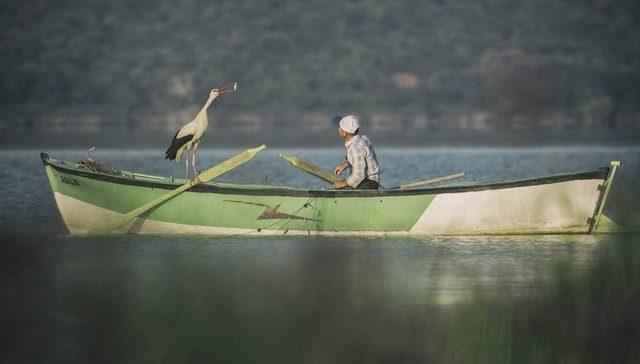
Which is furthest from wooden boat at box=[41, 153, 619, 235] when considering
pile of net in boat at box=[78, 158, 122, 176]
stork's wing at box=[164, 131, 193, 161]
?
stork's wing at box=[164, 131, 193, 161]

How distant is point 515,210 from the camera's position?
24.0 m

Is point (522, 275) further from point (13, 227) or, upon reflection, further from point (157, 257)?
point (13, 227)

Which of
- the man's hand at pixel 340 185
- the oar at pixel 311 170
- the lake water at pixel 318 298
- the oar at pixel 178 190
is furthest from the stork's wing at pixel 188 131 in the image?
the man's hand at pixel 340 185

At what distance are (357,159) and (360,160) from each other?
49 millimetres

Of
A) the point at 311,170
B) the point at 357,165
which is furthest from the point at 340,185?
the point at 311,170

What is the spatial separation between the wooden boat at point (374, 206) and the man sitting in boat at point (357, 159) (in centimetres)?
48

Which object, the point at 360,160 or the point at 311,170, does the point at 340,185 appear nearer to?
the point at 360,160

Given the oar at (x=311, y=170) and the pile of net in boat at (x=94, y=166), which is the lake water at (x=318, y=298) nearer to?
the oar at (x=311, y=170)

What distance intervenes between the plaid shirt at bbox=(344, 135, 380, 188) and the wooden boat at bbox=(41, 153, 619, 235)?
0.47 metres

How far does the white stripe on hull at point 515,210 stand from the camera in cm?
2383

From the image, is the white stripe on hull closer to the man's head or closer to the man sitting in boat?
the man sitting in boat

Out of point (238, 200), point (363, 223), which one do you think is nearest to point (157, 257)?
point (238, 200)

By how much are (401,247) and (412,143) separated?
65503mm

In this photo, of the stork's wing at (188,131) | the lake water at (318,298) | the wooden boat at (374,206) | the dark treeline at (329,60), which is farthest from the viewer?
the dark treeline at (329,60)
